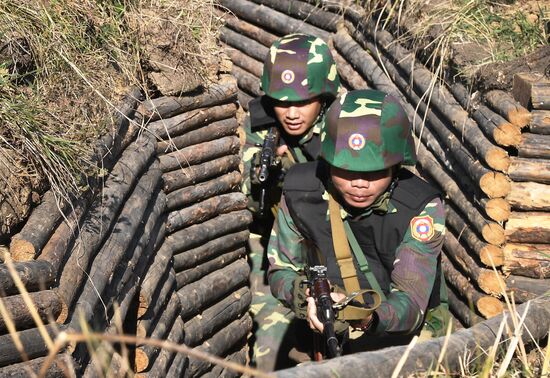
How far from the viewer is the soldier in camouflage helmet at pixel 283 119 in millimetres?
7754

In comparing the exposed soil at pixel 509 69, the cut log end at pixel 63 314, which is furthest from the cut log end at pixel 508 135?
the cut log end at pixel 63 314

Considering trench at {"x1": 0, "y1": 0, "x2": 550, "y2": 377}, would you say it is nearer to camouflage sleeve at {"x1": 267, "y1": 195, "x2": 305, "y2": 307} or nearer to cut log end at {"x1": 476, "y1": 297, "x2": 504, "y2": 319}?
cut log end at {"x1": 476, "y1": 297, "x2": 504, "y2": 319}

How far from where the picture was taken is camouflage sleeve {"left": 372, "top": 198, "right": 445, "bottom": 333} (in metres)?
5.46

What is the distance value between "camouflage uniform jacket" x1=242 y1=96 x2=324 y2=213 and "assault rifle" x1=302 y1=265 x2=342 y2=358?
7.90ft

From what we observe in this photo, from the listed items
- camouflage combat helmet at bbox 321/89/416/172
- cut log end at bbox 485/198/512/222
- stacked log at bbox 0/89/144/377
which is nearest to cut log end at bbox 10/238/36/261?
stacked log at bbox 0/89/144/377

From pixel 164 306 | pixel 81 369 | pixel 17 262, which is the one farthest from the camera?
pixel 164 306

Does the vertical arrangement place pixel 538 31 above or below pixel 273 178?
above

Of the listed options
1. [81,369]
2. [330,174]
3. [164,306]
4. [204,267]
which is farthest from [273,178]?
[81,369]

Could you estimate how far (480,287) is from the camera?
6.95 metres

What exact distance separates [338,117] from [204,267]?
2.43 meters

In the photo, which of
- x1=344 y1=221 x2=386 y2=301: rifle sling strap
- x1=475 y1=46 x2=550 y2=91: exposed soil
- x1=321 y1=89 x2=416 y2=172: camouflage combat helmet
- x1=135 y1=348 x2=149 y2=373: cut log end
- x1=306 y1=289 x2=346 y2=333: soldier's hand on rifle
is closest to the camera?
x1=306 y1=289 x2=346 y2=333: soldier's hand on rifle

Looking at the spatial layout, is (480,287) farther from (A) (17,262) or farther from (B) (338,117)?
(A) (17,262)

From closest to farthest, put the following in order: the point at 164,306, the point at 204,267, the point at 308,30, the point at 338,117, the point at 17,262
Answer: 1. the point at 17,262
2. the point at 338,117
3. the point at 164,306
4. the point at 204,267
5. the point at 308,30

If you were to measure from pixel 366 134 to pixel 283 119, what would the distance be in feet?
7.65
